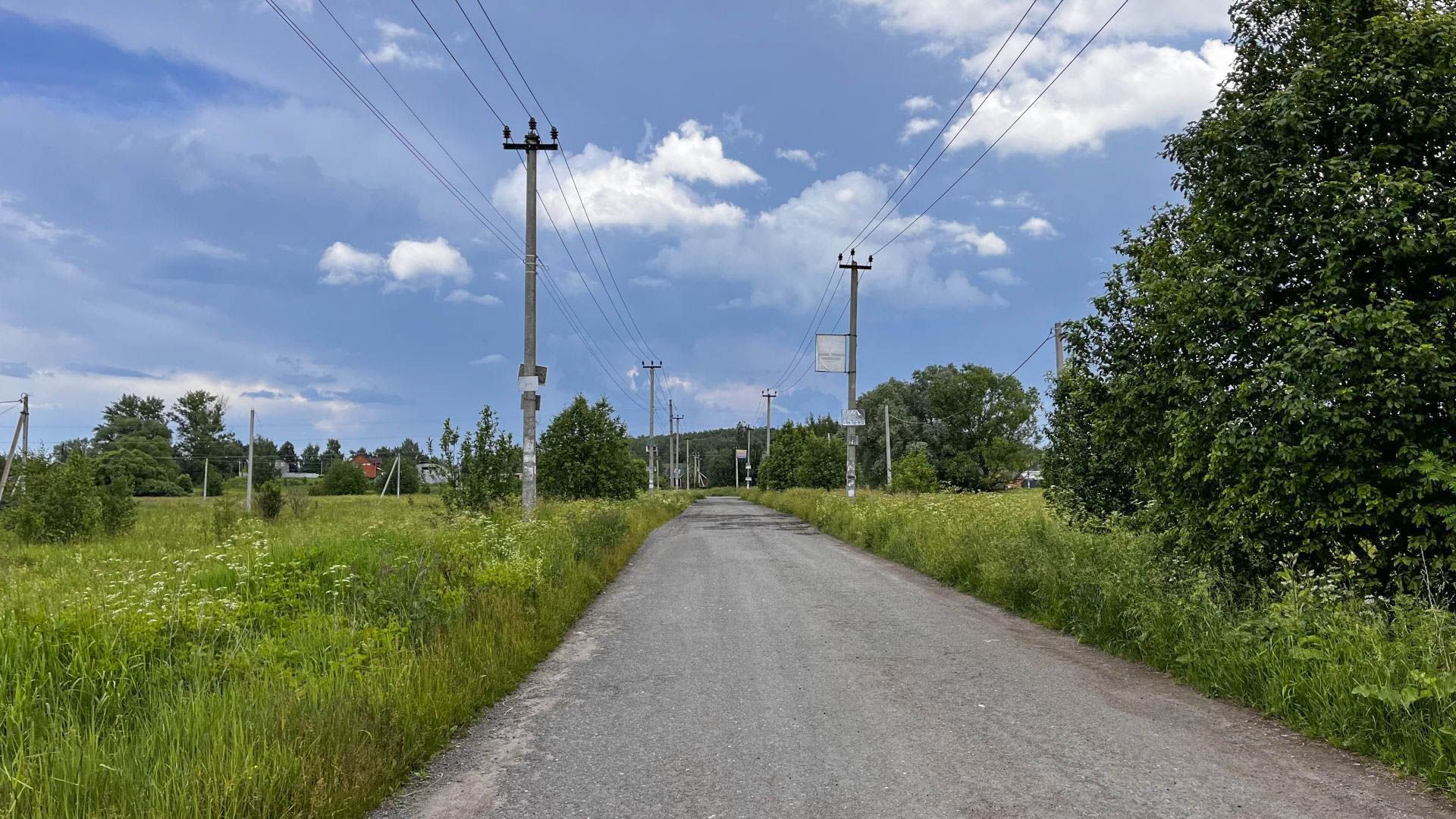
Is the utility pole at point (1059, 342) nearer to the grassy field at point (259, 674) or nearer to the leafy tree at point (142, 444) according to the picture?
the grassy field at point (259, 674)

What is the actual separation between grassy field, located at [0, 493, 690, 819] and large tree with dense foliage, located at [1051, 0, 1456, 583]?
19.6 ft

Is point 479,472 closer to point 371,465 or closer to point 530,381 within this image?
point 530,381

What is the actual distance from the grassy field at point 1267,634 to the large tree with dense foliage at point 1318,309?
533mm

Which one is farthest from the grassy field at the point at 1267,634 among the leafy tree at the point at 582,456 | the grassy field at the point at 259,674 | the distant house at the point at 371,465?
the distant house at the point at 371,465

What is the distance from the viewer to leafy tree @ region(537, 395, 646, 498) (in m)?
28.0

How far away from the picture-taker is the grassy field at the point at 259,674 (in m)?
3.36

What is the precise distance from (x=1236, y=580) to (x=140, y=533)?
25.5m

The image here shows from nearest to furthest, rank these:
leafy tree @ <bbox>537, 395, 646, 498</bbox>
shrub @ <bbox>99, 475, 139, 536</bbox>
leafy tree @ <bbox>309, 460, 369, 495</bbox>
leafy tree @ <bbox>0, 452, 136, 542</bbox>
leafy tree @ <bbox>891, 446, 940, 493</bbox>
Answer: leafy tree @ <bbox>0, 452, 136, 542</bbox>
shrub @ <bbox>99, 475, 139, 536</bbox>
leafy tree @ <bbox>537, 395, 646, 498</bbox>
leafy tree @ <bbox>891, 446, 940, 493</bbox>
leafy tree @ <bbox>309, 460, 369, 495</bbox>

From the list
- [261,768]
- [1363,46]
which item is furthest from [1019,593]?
[261,768]

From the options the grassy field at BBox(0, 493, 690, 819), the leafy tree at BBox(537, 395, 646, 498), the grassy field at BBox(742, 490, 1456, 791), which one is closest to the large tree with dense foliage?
the grassy field at BBox(742, 490, 1456, 791)

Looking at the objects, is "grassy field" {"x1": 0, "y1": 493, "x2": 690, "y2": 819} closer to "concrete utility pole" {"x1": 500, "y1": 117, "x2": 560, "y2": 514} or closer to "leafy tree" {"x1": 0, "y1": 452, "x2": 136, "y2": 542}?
"concrete utility pole" {"x1": 500, "y1": 117, "x2": 560, "y2": 514}

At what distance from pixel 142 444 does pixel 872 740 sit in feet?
309

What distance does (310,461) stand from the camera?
133375 mm

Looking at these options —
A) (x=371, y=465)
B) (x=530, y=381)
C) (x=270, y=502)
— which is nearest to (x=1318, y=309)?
(x=530, y=381)
